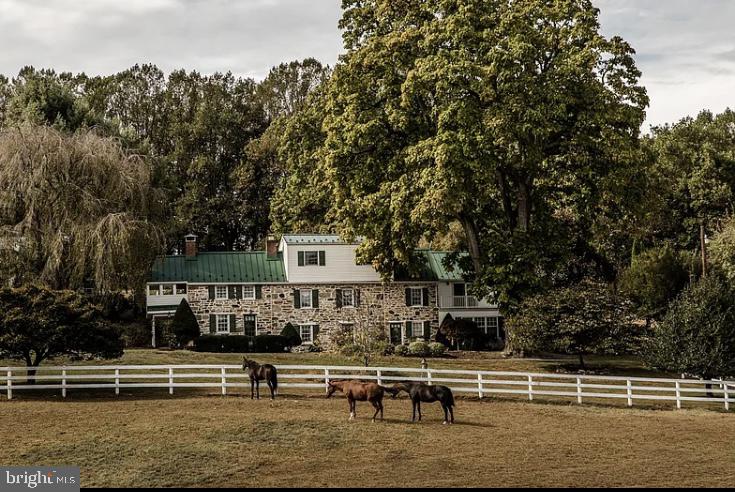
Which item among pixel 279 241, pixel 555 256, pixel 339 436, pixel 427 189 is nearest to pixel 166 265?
pixel 279 241

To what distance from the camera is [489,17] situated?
3928 centimetres

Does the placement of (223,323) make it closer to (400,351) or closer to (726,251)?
(400,351)

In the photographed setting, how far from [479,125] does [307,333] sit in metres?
16.8

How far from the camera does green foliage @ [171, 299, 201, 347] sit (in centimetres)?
4609

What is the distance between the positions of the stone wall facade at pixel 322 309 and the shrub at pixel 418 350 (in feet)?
14.6

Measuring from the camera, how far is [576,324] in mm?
37750

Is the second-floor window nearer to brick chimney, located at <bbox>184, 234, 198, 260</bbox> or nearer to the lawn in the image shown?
brick chimney, located at <bbox>184, 234, 198, 260</bbox>

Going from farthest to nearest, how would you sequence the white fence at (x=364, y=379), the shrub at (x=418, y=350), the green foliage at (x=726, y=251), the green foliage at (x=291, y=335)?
1. the green foliage at (x=291, y=335)
2. the green foliage at (x=726, y=251)
3. the shrub at (x=418, y=350)
4. the white fence at (x=364, y=379)

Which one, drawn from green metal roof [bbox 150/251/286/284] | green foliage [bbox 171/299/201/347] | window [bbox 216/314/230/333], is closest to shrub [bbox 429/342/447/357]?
green metal roof [bbox 150/251/286/284]

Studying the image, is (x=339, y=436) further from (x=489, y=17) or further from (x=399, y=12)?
(x=399, y=12)

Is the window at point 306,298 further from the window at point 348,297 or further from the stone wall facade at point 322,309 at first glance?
the window at point 348,297

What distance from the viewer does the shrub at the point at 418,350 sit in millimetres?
44406

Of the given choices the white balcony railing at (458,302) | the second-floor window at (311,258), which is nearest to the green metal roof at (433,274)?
the white balcony railing at (458,302)

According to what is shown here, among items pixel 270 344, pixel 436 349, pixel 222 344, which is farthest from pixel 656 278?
pixel 222 344
